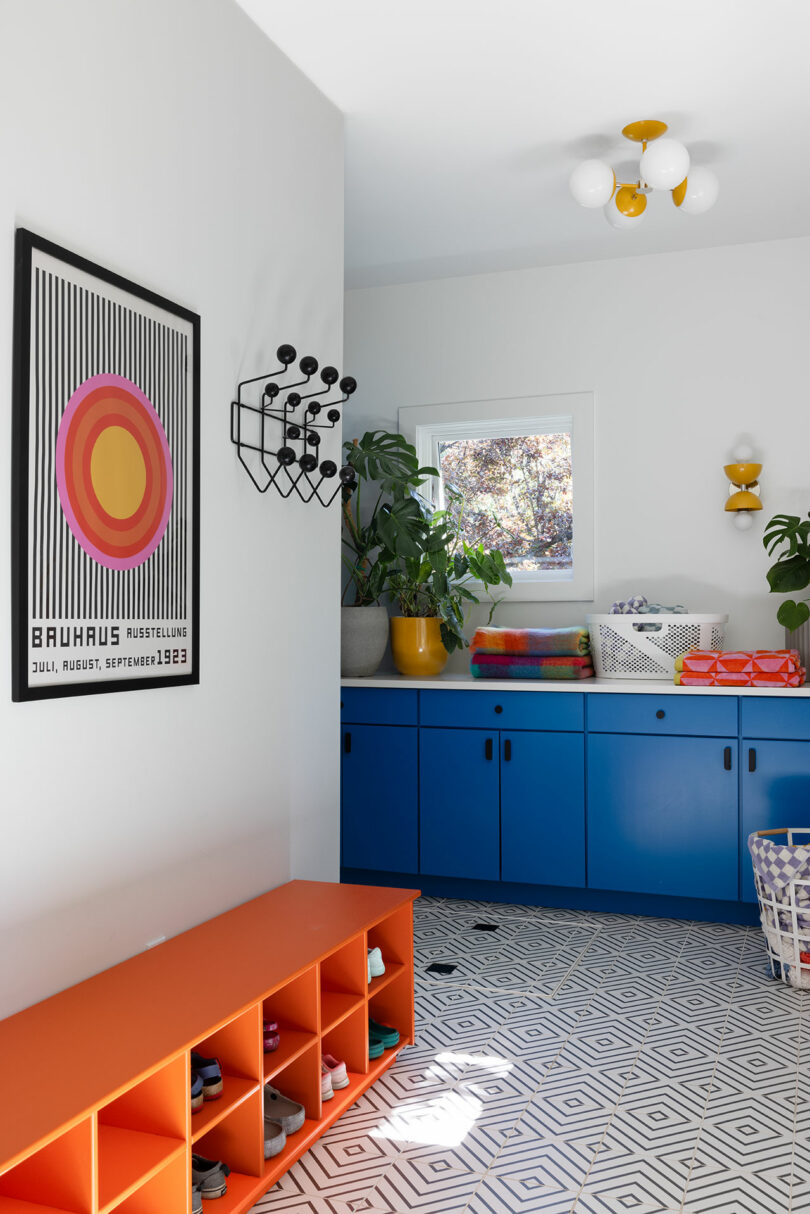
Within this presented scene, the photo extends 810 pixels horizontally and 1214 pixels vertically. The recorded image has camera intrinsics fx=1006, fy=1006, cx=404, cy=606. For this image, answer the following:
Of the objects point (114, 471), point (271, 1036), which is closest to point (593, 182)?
point (114, 471)

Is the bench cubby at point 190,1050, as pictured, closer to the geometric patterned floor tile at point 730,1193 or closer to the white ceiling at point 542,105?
the geometric patterned floor tile at point 730,1193

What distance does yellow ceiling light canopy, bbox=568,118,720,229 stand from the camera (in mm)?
2818

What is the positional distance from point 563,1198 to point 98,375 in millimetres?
1756

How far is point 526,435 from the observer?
4.34m

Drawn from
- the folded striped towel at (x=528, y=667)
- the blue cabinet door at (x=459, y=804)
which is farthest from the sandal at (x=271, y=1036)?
the folded striped towel at (x=528, y=667)

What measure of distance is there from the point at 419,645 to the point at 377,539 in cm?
46

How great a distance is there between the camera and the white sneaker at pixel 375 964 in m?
2.38

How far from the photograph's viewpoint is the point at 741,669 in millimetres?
3467

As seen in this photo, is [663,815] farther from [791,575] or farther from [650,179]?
[650,179]

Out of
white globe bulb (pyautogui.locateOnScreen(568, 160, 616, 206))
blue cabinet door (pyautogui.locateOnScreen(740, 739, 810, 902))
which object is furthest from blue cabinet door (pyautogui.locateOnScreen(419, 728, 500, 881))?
white globe bulb (pyautogui.locateOnScreen(568, 160, 616, 206))

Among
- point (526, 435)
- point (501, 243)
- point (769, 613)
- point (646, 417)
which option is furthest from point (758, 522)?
point (501, 243)

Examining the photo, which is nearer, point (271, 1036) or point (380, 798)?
point (271, 1036)

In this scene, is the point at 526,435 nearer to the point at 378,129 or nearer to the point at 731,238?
the point at 731,238

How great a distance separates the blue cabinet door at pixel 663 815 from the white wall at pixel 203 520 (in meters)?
1.15
